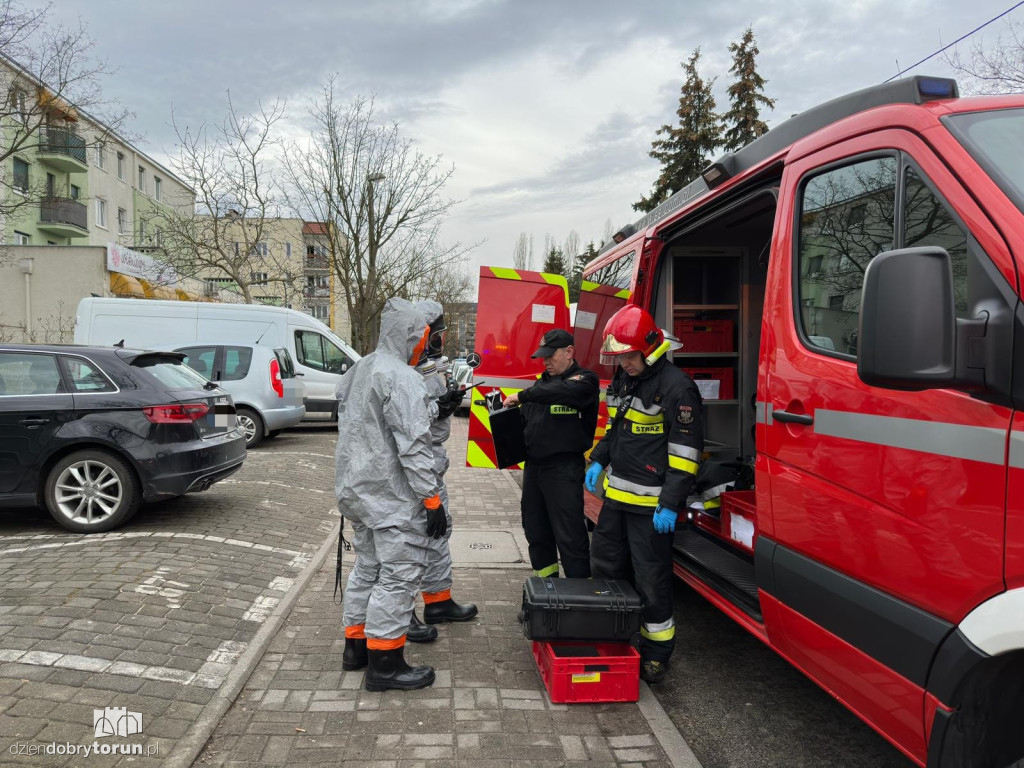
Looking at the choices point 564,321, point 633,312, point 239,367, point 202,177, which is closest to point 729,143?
point 202,177

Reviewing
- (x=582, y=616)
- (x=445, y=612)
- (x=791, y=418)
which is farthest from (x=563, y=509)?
(x=791, y=418)

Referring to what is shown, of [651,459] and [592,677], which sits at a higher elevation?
[651,459]

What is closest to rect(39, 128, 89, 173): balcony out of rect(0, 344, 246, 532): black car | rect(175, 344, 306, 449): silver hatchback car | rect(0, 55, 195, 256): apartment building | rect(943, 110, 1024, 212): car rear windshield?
rect(0, 55, 195, 256): apartment building

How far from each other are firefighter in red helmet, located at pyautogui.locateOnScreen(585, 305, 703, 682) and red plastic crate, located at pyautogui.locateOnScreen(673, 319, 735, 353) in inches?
84.8

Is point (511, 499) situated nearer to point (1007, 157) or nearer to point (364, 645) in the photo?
point (364, 645)

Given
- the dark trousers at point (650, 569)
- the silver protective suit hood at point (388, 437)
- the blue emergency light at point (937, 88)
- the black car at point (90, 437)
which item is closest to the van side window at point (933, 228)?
the blue emergency light at point (937, 88)

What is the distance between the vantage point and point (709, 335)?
5.93m

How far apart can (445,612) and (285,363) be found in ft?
30.1

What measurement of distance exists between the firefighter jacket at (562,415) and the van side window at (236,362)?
332 inches

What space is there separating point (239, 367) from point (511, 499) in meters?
5.62

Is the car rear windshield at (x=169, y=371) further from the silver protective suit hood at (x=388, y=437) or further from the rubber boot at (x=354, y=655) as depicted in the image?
the rubber boot at (x=354, y=655)

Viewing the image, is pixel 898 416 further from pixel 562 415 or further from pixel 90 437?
pixel 90 437

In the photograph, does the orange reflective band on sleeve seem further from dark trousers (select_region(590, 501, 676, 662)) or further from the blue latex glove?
the blue latex glove

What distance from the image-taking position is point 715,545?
4.33 m
